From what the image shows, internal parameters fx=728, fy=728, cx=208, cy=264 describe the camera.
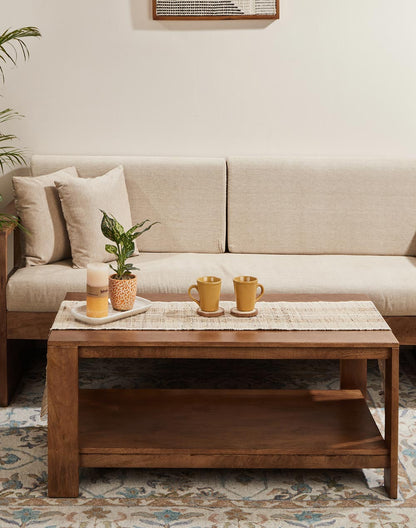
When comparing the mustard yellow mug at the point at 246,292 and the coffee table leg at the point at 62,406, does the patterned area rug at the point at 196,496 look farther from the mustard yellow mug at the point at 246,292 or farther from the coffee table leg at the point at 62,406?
the mustard yellow mug at the point at 246,292

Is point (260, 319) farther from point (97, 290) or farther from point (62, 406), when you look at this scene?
point (62, 406)

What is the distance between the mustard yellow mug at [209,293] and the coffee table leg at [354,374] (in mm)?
629

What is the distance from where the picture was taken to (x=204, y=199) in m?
3.36

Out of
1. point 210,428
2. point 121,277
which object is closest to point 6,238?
point 121,277

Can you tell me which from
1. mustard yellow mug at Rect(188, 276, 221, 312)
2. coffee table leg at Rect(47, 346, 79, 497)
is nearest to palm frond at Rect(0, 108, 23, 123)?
mustard yellow mug at Rect(188, 276, 221, 312)

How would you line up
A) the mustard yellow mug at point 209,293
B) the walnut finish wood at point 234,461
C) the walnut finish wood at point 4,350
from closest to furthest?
the walnut finish wood at point 234,461, the mustard yellow mug at point 209,293, the walnut finish wood at point 4,350

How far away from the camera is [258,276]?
295cm

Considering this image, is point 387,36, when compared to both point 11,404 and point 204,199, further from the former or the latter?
point 11,404

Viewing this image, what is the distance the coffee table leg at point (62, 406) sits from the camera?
2109 mm

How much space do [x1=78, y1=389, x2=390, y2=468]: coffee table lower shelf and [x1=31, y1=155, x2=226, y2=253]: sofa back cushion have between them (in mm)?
1002

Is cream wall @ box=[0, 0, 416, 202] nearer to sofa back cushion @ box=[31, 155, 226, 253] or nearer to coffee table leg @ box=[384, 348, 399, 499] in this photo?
sofa back cushion @ box=[31, 155, 226, 253]

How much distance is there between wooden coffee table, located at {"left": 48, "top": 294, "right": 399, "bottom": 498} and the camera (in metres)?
2.12

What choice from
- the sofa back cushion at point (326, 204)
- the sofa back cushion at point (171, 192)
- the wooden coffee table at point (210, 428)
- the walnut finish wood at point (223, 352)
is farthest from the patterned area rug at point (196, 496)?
the sofa back cushion at point (171, 192)

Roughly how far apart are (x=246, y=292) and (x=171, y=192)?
1.16 meters
